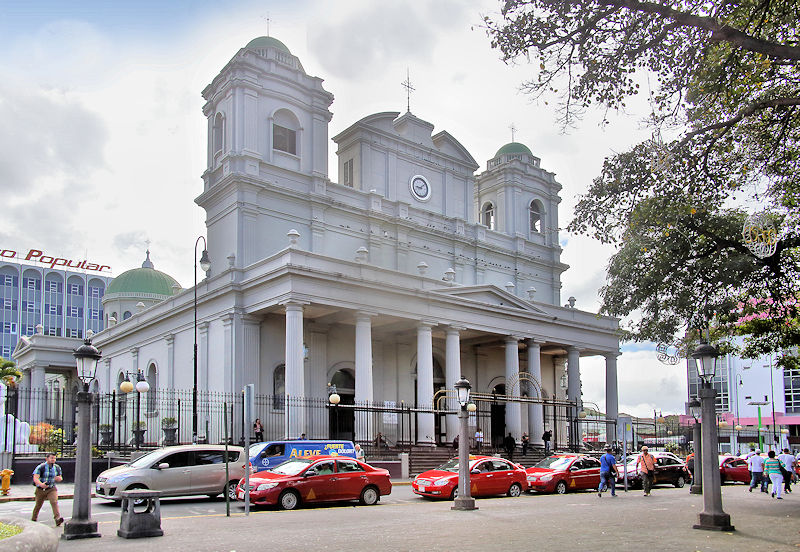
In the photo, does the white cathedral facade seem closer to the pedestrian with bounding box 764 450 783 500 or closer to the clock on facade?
the clock on facade

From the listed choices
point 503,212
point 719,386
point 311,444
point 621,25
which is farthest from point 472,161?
point 719,386

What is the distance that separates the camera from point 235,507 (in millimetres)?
20625

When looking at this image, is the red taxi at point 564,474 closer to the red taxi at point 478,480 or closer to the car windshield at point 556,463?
the car windshield at point 556,463

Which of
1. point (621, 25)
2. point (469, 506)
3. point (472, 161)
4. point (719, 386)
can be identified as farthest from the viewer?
point (719, 386)

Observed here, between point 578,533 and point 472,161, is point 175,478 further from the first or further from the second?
point 472,161

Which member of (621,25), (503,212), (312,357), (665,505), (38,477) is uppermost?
(503,212)

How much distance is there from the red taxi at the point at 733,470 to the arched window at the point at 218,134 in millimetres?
29335

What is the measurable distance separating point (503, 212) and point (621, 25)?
39.6 meters

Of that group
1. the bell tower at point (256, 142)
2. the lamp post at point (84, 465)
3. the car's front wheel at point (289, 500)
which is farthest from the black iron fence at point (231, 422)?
the lamp post at point (84, 465)

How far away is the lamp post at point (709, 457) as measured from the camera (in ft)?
49.8

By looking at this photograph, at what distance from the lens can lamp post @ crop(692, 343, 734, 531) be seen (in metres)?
15.2

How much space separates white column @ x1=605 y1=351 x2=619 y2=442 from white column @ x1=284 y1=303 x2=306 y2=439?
23.1 m

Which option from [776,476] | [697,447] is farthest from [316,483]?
[697,447]

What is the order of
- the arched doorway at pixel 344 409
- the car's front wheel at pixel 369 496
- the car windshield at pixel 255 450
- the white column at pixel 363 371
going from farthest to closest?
the arched doorway at pixel 344 409 → the white column at pixel 363 371 → the car windshield at pixel 255 450 → the car's front wheel at pixel 369 496
